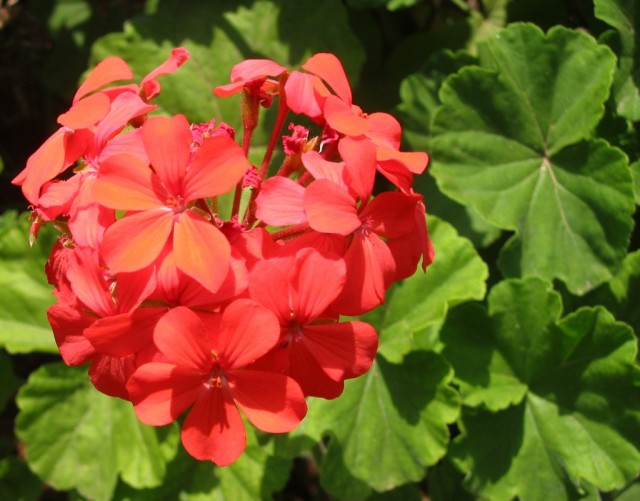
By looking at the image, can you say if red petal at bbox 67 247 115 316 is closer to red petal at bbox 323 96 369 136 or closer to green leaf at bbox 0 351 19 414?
red petal at bbox 323 96 369 136


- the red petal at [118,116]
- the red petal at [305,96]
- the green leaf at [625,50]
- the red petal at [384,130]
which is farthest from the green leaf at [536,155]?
the red petal at [118,116]

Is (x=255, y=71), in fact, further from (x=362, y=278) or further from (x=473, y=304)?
(x=473, y=304)

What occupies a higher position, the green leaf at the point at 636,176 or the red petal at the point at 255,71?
the red petal at the point at 255,71

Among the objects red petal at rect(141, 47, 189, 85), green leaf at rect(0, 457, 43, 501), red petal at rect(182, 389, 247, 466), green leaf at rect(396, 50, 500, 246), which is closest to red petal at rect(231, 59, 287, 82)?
red petal at rect(141, 47, 189, 85)

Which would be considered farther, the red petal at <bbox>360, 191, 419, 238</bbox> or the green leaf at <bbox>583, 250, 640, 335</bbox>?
the green leaf at <bbox>583, 250, 640, 335</bbox>

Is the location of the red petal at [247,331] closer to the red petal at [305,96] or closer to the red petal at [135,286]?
the red petal at [135,286]

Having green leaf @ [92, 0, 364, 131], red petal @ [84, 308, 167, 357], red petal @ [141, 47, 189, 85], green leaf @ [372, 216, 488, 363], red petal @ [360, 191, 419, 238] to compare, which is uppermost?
red petal @ [141, 47, 189, 85]

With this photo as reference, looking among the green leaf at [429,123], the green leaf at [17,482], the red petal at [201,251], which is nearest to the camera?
the red petal at [201,251]

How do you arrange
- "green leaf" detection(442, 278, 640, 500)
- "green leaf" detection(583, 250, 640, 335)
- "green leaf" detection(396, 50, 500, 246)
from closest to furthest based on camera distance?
"green leaf" detection(442, 278, 640, 500)
"green leaf" detection(583, 250, 640, 335)
"green leaf" detection(396, 50, 500, 246)
